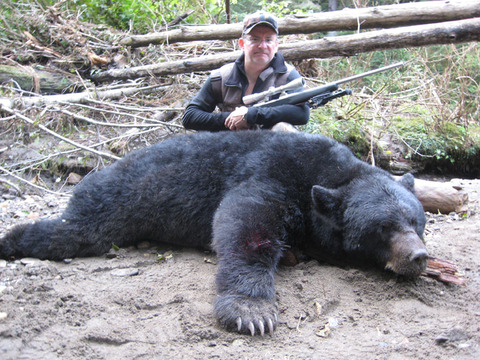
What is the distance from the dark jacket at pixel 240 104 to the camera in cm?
443

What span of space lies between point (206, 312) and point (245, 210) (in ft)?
2.74

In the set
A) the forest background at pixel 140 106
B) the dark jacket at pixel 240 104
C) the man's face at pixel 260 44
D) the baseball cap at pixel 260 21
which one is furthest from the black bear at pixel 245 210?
the forest background at pixel 140 106

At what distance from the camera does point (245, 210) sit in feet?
10.2

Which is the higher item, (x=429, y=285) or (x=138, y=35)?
(x=138, y=35)

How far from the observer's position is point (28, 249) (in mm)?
3582

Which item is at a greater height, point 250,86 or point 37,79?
point 37,79

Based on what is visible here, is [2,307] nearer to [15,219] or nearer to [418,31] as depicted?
[15,219]

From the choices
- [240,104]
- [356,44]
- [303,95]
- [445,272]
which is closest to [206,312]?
[445,272]

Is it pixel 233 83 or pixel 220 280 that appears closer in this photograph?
pixel 220 280

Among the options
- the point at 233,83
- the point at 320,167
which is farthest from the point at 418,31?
the point at 320,167

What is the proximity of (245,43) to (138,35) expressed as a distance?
410 centimetres

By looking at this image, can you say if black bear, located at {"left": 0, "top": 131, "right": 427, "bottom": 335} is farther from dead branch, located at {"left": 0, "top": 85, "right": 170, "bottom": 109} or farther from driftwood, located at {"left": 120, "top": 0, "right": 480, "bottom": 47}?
driftwood, located at {"left": 120, "top": 0, "right": 480, "bottom": 47}

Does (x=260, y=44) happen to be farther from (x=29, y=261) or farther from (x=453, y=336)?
(x=453, y=336)

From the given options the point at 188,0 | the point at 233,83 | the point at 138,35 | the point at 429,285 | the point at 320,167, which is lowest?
the point at 429,285
